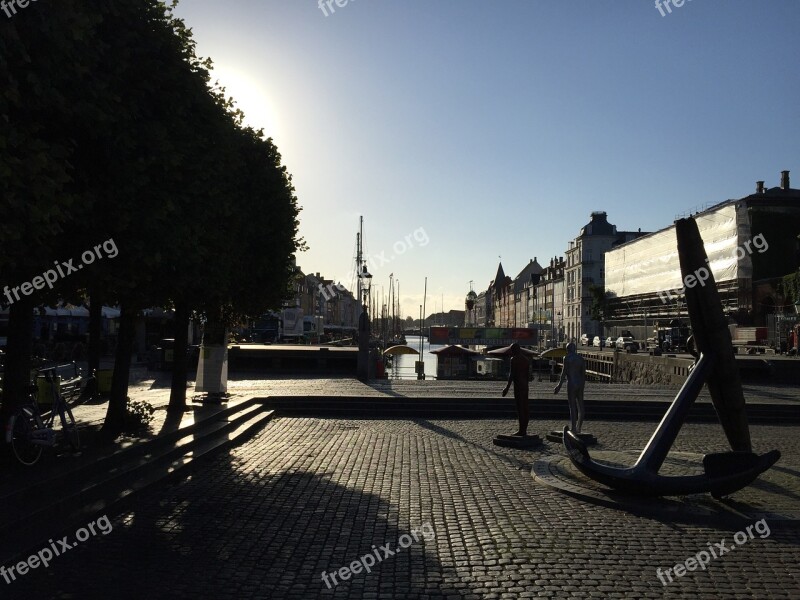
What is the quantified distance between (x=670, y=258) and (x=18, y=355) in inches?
2402

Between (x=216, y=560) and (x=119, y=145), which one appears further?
(x=119, y=145)

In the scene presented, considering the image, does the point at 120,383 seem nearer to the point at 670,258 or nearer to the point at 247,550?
the point at 247,550

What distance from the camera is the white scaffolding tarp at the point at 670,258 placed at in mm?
55094

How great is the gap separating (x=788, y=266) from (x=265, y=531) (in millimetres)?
59441

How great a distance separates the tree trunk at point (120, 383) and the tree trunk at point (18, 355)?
185 centimetres

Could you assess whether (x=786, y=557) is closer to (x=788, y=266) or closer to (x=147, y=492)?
(x=147, y=492)

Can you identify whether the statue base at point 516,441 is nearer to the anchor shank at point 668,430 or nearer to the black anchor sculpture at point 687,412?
the black anchor sculpture at point 687,412

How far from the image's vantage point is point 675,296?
211 feet

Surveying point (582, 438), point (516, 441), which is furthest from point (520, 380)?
point (582, 438)

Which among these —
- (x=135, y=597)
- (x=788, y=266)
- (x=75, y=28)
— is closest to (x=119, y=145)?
(x=75, y=28)

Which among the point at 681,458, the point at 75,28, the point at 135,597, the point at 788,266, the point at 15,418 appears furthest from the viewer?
the point at 788,266

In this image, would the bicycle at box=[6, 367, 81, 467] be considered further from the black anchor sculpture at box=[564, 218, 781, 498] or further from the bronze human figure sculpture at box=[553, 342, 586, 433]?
the bronze human figure sculpture at box=[553, 342, 586, 433]

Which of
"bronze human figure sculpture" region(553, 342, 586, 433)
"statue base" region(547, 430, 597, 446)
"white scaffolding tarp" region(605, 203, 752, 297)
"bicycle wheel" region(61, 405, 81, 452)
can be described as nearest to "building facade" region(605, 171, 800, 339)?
"white scaffolding tarp" region(605, 203, 752, 297)

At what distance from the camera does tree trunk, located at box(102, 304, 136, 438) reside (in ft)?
41.3
